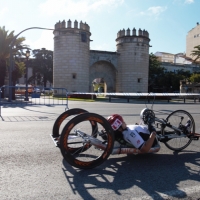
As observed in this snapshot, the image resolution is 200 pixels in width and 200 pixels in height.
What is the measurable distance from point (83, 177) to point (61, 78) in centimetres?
3426

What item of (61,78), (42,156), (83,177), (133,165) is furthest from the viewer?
(61,78)

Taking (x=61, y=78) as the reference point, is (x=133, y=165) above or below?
below

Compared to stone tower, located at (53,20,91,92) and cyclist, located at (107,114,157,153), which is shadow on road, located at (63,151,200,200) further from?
stone tower, located at (53,20,91,92)

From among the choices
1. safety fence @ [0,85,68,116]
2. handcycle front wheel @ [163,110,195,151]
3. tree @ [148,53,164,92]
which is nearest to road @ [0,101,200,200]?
handcycle front wheel @ [163,110,195,151]

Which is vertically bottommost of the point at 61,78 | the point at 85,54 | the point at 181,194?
the point at 181,194

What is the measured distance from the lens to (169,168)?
14.1ft

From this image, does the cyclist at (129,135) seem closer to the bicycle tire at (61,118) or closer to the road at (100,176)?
the road at (100,176)

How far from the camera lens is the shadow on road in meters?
3.35

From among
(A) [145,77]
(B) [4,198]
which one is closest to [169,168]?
(B) [4,198]

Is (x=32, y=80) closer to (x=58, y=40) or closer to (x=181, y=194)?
(x=58, y=40)

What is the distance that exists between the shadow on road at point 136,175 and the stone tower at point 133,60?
37228 millimetres

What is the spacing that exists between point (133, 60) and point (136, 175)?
38.9 metres

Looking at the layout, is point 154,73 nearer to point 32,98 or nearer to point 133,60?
point 133,60

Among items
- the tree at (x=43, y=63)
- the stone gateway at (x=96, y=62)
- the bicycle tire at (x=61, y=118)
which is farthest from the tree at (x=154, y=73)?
the bicycle tire at (x=61, y=118)
